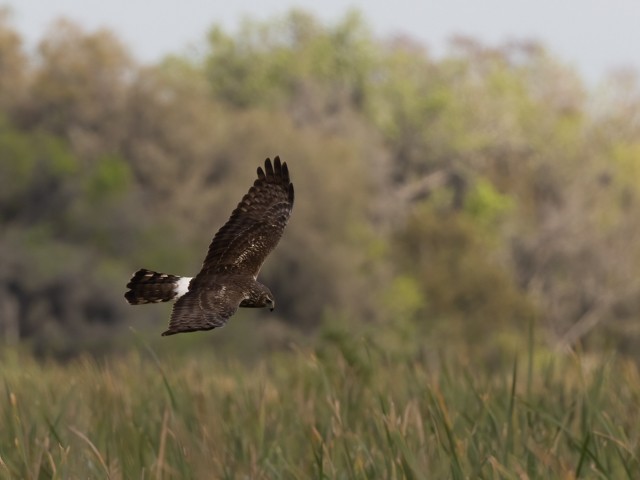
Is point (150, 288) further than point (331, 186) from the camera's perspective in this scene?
No

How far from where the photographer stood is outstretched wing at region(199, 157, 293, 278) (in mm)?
5375

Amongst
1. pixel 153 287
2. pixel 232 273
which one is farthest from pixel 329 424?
pixel 153 287

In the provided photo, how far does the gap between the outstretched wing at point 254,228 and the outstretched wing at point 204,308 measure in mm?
279

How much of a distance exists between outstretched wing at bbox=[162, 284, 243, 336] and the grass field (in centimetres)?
36

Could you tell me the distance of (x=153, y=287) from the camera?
548cm

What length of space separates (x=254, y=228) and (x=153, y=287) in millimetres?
576

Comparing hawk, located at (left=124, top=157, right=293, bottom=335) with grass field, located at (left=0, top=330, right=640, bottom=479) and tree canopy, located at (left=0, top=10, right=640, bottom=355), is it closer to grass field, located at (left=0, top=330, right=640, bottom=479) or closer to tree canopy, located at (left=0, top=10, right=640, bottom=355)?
grass field, located at (left=0, top=330, right=640, bottom=479)

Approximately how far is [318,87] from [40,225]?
20.2m

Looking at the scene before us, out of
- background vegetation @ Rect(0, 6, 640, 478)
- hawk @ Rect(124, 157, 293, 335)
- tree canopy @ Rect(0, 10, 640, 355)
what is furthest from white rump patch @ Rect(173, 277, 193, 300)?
tree canopy @ Rect(0, 10, 640, 355)

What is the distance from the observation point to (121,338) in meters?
48.2

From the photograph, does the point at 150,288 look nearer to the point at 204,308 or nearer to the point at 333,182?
the point at 204,308

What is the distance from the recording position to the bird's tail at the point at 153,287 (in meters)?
5.27

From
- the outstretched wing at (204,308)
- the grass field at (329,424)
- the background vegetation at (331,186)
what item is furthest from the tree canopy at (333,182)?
the outstretched wing at (204,308)

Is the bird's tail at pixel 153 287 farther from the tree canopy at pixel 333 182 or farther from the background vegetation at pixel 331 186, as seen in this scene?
the tree canopy at pixel 333 182
